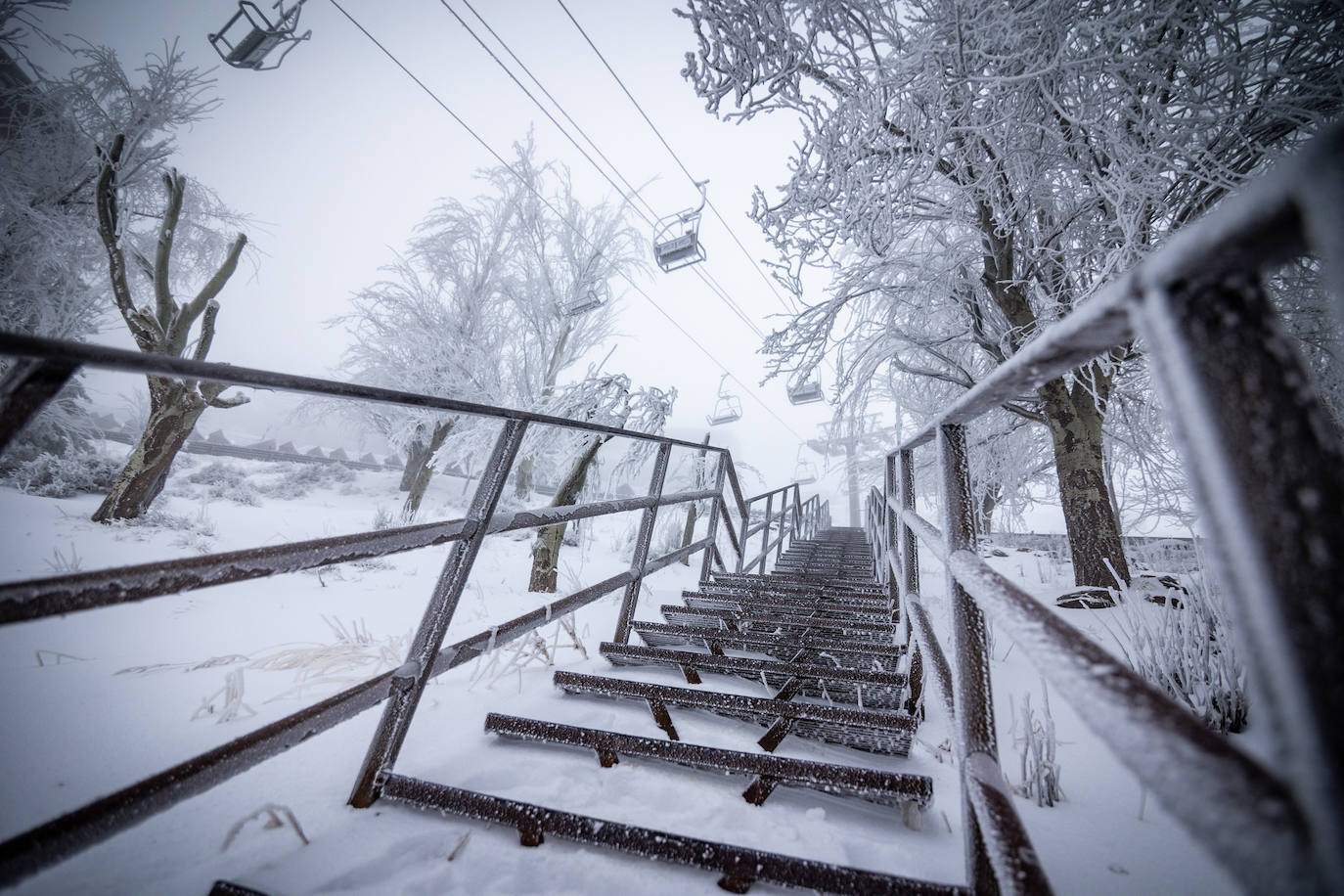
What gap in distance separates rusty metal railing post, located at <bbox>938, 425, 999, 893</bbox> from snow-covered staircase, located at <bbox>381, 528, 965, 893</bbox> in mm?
87

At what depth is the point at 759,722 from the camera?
1.82 metres

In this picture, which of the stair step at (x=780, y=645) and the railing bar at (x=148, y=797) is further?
the stair step at (x=780, y=645)

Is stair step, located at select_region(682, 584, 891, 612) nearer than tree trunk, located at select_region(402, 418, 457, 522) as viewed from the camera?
Yes

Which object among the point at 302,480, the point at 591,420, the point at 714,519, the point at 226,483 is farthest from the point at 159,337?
the point at 714,519

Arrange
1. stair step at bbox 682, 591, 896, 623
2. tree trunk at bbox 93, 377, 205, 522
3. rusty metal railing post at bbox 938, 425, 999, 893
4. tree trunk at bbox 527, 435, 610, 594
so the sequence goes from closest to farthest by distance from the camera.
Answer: rusty metal railing post at bbox 938, 425, 999, 893 < stair step at bbox 682, 591, 896, 623 < tree trunk at bbox 527, 435, 610, 594 < tree trunk at bbox 93, 377, 205, 522

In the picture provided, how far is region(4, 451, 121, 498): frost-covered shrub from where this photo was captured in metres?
7.54

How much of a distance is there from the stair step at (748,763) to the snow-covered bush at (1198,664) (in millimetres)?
1473

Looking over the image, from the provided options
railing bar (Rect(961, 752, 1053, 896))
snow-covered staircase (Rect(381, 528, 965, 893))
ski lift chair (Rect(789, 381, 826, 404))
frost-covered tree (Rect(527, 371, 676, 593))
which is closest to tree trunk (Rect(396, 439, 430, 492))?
frost-covered tree (Rect(527, 371, 676, 593))

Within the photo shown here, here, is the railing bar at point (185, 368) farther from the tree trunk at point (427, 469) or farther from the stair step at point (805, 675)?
the tree trunk at point (427, 469)

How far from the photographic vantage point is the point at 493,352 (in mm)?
10586

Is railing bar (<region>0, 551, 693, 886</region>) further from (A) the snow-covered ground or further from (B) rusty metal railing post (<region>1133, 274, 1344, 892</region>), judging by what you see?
(B) rusty metal railing post (<region>1133, 274, 1344, 892</region>)

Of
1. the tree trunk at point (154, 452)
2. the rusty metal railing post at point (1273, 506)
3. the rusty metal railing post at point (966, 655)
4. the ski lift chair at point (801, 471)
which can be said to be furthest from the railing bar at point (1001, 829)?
the tree trunk at point (154, 452)

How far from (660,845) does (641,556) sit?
1833 millimetres

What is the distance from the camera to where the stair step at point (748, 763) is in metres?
1.29
